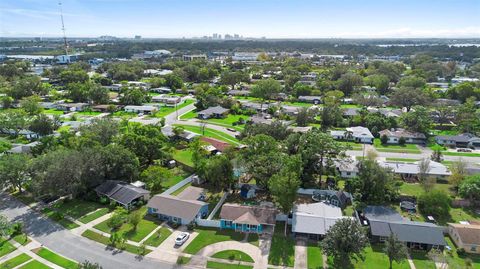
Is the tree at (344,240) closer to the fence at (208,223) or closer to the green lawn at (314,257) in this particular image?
the green lawn at (314,257)

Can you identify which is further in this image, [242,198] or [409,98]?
[409,98]

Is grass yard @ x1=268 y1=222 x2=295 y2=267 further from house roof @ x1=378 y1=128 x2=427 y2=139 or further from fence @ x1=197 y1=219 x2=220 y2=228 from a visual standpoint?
house roof @ x1=378 y1=128 x2=427 y2=139

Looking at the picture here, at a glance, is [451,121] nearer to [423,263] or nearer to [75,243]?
[423,263]

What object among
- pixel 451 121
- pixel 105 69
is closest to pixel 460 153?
pixel 451 121

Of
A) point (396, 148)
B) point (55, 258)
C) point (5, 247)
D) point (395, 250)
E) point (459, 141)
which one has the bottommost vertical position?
point (5, 247)

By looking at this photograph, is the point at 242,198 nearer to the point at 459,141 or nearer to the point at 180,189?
the point at 180,189

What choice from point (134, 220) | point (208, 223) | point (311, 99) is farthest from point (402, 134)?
point (134, 220)

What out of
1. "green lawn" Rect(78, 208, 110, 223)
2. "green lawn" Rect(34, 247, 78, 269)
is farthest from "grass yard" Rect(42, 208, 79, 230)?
"green lawn" Rect(34, 247, 78, 269)

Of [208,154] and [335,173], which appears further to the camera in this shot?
[208,154]
